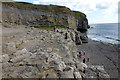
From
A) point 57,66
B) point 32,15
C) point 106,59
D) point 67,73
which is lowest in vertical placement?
point 106,59

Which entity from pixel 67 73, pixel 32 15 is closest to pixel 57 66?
pixel 67 73

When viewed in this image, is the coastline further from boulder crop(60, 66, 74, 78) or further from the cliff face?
the cliff face

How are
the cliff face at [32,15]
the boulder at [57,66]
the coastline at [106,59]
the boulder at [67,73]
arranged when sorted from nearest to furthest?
the boulder at [67,73], the boulder at [57,66], the coastline at [106,59], the cliff face at [32,15]

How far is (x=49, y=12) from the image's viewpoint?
6869 centimetres

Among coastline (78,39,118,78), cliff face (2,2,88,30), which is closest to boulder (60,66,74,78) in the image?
coastline (78,39,118,78)

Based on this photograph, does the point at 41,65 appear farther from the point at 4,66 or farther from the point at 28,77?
the point at 4,66

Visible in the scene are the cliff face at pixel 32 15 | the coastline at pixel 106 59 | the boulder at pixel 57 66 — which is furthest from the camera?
the cliff face at pixel 32 15

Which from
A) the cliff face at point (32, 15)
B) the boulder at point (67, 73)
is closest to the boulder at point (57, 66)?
the boulder at point (67, 73)

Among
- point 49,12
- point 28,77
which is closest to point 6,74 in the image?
point 28,77

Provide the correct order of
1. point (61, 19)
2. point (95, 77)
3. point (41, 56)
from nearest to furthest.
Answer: point (95, 77) < point (41, 56) < point (61, 19)

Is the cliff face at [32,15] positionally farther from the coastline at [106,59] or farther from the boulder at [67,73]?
the boulder at [67,73]

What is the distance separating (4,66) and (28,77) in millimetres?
1865

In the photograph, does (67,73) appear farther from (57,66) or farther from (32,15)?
(32,15)

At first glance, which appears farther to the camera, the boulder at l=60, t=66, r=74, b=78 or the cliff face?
the cliff face
